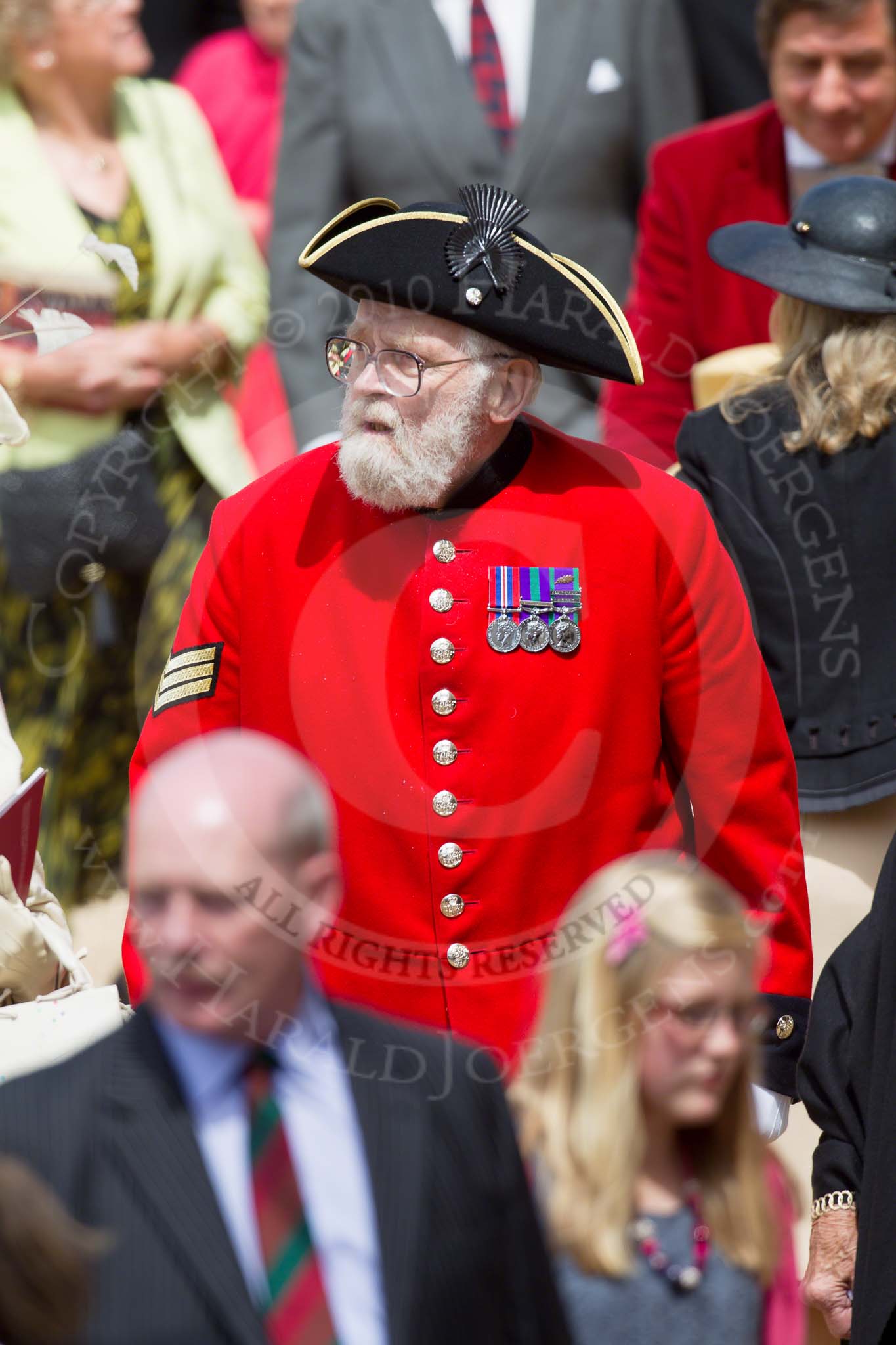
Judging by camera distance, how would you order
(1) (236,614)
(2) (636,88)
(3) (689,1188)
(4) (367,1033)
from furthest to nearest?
(2) (636,88) < (1) (236,614) < (3) (689,1188) < (4) (367,1033)

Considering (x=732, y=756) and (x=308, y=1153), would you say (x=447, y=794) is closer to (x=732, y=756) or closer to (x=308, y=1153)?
(x=732, y=756)

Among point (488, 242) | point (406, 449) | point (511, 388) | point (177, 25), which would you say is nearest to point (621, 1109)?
point (406, 449)

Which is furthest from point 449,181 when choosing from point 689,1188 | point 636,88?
point 689,1188

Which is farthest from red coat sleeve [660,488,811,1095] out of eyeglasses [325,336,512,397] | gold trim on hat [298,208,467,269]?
gold trim on hat [298,208,467,269]

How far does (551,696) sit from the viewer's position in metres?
3.55

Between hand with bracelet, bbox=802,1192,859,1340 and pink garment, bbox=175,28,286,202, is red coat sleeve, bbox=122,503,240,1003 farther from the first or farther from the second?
pink garment, bbox=175,28,286,202

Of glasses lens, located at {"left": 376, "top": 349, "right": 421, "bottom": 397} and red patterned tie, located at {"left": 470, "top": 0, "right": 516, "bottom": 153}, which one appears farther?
red patterned tie, located at {"left": 470, "top": 0, "right": 516, "bottom": 153}

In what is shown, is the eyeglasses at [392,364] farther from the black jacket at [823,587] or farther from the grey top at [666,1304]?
the grey top at [666,1304]

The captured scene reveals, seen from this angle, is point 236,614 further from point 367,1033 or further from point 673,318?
point 673,318

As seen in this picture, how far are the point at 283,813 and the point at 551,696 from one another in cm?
129

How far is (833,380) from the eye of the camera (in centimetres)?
425

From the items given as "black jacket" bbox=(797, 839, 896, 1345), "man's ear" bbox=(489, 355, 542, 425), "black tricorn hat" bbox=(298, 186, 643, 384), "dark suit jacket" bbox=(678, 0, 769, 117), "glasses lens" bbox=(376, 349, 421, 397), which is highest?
"black tricorn hat" bbox=(298, 186, 643, 384)

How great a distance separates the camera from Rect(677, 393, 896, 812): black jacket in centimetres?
419

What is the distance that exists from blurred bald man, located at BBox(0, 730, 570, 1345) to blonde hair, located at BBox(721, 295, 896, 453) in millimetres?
2088
